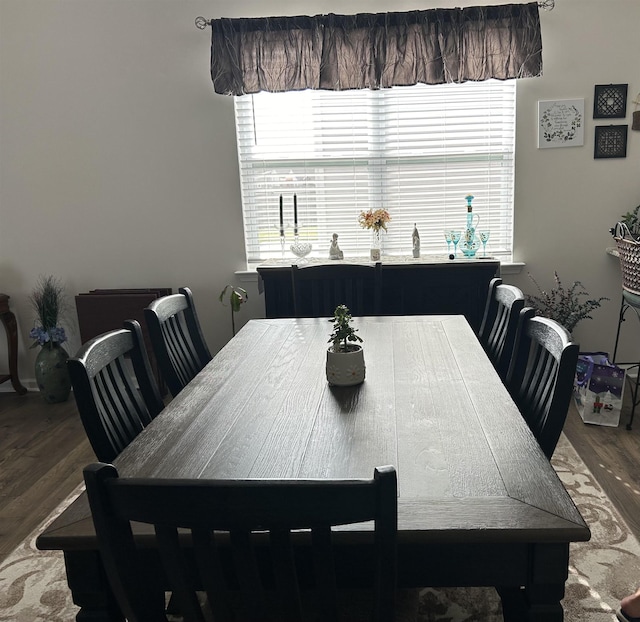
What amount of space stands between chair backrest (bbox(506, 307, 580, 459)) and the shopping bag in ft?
4.58

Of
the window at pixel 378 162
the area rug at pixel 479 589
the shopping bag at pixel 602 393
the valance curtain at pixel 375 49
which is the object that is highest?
the valance curtain at pixel 375 49

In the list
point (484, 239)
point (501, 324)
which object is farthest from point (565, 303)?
point (501, 324)

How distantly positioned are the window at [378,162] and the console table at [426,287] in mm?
472

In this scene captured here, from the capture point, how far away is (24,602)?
1.96 metres

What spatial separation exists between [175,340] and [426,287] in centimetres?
171

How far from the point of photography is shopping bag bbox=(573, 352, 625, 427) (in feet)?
9.97

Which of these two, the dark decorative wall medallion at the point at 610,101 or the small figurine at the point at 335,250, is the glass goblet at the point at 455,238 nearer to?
the small figurine at the point at 335,250

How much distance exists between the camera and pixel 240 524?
0.81 m

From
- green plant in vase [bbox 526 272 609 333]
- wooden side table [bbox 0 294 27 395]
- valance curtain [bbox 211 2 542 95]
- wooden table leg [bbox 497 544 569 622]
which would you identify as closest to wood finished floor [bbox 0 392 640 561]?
wooden side table [bbox 0 294 27 395]

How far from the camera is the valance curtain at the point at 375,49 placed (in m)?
3.37

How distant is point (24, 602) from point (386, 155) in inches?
116

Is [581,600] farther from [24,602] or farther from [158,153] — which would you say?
[158,153]

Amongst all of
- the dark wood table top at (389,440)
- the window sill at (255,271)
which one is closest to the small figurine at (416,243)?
the window sill at (255,271)

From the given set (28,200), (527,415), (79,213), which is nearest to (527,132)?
(527,415)
